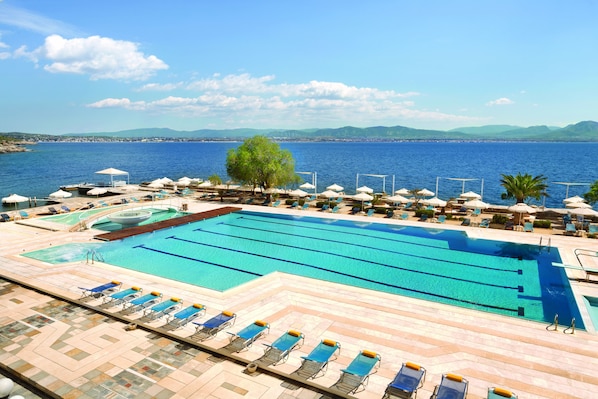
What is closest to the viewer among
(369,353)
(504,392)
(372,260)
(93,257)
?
(504,392)

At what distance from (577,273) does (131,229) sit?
21583 mm

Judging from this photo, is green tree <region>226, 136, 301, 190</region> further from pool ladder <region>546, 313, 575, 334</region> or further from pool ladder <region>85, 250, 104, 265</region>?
pool ladder <region>546, 313, 575, 334</region>

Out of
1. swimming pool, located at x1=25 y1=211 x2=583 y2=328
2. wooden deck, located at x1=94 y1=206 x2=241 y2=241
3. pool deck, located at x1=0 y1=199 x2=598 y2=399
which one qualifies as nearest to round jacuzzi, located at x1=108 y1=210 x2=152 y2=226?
wooden deck, located at x1=94 y1=206 x2=241 y2=241

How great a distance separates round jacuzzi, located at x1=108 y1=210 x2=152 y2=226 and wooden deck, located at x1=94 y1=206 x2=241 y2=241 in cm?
126

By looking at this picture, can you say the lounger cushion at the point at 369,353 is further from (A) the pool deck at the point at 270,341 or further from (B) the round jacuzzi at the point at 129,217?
(B) the round jacuzzi at the point at 129,217

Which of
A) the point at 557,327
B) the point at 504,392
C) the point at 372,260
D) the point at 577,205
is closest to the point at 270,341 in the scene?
the point at 504,392

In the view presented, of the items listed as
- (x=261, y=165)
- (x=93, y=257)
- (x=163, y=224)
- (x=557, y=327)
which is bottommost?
(x=557, y=327)

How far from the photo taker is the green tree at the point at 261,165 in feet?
103

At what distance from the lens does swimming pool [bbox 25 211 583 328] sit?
1348cm

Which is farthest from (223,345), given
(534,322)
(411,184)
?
(411,184)

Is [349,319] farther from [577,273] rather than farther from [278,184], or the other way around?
[278,184]

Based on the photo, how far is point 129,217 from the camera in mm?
22656

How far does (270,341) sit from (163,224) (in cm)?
1545

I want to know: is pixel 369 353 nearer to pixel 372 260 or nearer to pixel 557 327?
pixel 557 327
